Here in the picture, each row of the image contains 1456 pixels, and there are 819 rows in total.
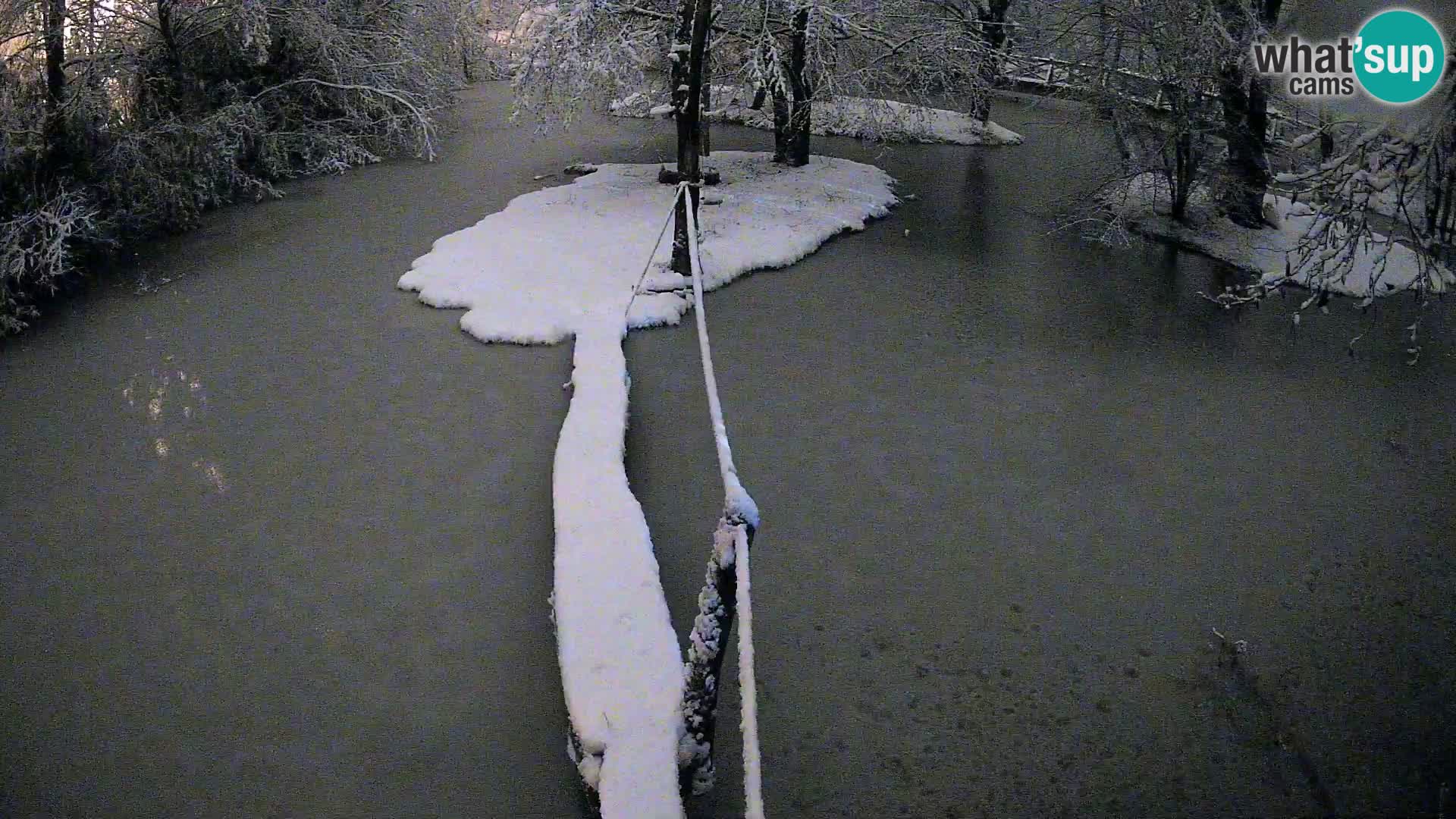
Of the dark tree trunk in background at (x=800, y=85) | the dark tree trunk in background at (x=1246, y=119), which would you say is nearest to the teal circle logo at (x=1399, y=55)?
the dark tree trunk in background at (x=1246, y=119)

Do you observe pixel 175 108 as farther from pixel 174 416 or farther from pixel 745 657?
pixel 745 657

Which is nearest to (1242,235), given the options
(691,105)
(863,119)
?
(863,119)

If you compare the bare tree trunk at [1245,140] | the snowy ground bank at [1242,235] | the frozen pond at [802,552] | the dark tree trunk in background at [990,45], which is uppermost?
the dark tree trunk in background at [990,45]

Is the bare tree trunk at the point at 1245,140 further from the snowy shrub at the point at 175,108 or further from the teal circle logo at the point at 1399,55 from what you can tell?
the snowy shrub at the point at 175,108

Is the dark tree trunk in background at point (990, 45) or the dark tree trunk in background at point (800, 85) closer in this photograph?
the dark tree trunk in background at point (800, 85)

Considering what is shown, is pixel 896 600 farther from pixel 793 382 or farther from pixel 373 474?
pixel 373 474

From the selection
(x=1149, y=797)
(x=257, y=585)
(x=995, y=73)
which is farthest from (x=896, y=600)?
(x=995, y=73)
